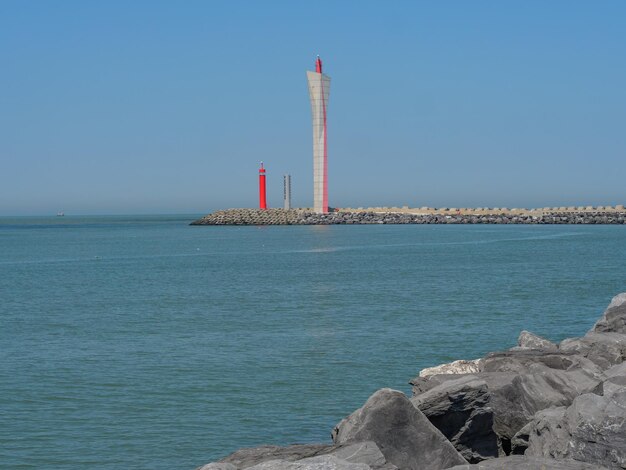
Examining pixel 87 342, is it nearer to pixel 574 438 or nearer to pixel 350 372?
pixel 350 372

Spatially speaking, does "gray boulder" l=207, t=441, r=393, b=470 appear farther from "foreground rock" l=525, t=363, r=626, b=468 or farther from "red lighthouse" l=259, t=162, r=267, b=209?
"red lighthouse" l=259, t=162, r=267, b=209

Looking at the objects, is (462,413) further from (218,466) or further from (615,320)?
(615,320)

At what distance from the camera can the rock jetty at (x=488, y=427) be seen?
23.7 ft

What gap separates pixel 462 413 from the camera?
8.84 m

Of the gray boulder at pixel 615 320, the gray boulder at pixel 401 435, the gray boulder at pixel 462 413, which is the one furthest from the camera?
the gray boulder at pixel 615 320

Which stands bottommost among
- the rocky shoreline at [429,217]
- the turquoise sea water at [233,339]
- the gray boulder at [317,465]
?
the turquoise sea water at [233,339]

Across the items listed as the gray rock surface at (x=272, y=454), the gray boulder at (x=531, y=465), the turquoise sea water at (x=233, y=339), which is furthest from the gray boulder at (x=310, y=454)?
the turquoise sea water at (x=233, y=339)

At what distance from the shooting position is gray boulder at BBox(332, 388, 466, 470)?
802 centimetres

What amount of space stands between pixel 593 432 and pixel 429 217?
90.4m

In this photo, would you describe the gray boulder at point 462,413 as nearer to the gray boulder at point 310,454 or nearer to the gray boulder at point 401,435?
the gray boulder at point 401,435

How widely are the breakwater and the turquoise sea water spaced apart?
160ft

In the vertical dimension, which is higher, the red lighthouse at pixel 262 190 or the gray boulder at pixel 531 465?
the red lighthouse at pixel 262 190

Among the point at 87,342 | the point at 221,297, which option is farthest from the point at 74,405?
the point at 221,297

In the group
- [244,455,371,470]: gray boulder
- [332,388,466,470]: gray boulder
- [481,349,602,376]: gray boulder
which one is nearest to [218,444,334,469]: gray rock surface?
[332,388,466,470]: gray boulder
